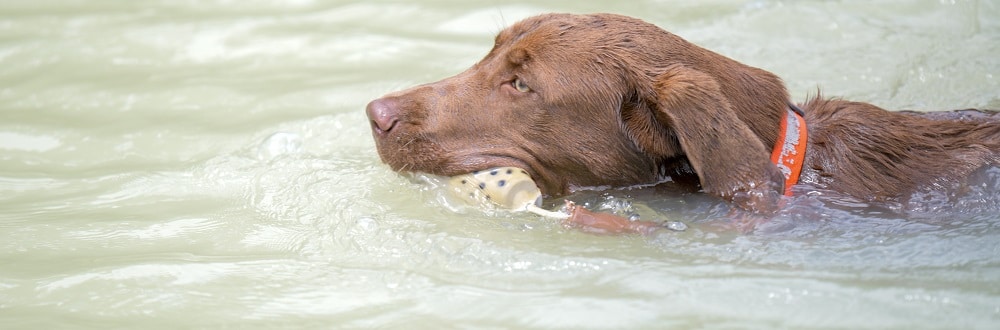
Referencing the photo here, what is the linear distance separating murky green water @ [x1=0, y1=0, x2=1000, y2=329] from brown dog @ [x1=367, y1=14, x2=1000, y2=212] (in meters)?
0.15

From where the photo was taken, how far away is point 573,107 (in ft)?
16.8

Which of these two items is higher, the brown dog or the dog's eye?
the dog's eye

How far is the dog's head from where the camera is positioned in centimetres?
502

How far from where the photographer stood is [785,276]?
453 centimetres

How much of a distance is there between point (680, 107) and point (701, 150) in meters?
0.20

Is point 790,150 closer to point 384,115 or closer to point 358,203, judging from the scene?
point 384,115

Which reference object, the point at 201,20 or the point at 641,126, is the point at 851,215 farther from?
the point at 201,20

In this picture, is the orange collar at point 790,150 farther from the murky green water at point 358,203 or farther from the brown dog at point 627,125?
the murky green water at point 358,203

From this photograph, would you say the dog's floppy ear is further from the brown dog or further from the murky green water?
the murky green water

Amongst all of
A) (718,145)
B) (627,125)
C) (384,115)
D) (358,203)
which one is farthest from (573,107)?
(358,203)

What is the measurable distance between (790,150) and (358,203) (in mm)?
2032

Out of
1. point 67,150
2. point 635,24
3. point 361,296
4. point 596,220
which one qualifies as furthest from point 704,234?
point 67,150

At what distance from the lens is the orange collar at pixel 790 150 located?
4.96m

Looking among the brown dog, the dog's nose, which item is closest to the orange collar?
the brown dog
